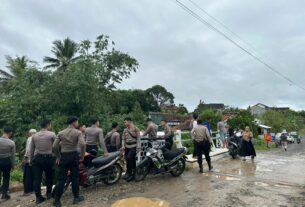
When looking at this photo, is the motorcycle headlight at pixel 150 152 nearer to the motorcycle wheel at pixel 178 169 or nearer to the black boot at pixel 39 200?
the motorcycle wheel at pixel 178 169

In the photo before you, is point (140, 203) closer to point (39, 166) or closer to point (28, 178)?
point (39, 166)

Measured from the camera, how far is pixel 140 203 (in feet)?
22.7

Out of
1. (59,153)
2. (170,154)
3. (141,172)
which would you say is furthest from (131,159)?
(59,153)

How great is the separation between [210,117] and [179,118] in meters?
12.1

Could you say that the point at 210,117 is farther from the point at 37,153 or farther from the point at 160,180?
the point at 37,153

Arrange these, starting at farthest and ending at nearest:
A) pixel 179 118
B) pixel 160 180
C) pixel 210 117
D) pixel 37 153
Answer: pixel 179 118 → pixel 210 117 → pixel 160 180 → pixel 37 153

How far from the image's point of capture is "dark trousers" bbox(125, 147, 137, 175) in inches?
344

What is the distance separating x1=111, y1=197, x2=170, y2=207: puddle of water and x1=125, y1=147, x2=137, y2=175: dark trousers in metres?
1.66

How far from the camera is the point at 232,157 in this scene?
14305mm

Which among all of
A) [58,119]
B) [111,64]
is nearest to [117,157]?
[58,119]

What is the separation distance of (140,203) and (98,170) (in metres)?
1.55

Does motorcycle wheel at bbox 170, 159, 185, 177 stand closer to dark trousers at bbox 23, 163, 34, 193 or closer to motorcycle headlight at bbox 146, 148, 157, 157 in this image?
motorcycle headlight at bbox 146, 148, 157, 157

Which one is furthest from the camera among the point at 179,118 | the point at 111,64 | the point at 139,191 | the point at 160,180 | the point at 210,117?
the point at 179,118

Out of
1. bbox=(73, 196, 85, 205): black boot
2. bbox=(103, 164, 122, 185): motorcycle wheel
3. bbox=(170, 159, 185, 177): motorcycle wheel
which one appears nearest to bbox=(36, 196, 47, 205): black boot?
bbox=(73, 196, 85, 205): black boot
